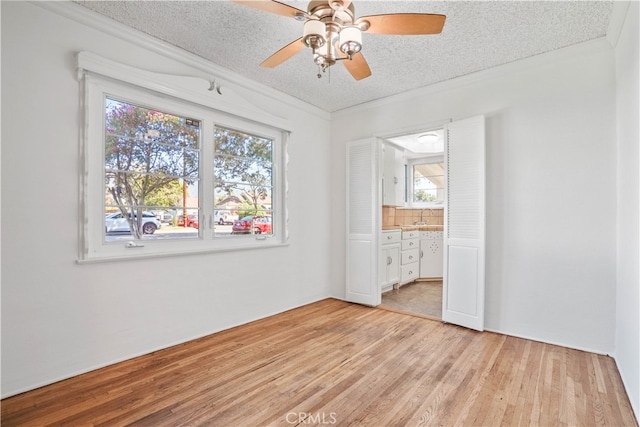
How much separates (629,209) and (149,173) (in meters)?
3.50

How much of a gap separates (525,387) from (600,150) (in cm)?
195

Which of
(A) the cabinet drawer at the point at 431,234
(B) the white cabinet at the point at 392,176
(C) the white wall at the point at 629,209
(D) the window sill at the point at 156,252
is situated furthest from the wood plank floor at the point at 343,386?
(A) the cabinet drawer at the point at 431,234

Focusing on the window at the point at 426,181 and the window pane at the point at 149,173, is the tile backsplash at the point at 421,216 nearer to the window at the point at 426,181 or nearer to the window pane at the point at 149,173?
the window at the point at 426,181

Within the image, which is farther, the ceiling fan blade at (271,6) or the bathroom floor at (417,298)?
the bathroom floor at (417,298)

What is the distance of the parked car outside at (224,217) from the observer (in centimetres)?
306

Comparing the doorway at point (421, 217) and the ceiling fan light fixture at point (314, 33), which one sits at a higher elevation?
the ceiling fan light fixture at point (314, 33)

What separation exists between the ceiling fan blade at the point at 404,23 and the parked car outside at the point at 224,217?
2101 mm

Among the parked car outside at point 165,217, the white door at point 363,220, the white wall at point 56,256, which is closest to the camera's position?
the white wall at point 56,256

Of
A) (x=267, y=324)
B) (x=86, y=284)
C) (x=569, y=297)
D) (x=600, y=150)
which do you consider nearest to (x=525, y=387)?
(x=569, y=297)

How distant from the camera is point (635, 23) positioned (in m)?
1.86

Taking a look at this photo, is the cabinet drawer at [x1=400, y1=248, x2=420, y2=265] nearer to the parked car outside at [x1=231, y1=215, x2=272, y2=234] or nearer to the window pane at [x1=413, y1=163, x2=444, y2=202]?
the window pane at [x1=413, y1=163, x2=444, y2=202]

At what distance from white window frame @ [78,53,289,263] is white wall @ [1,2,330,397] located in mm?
68

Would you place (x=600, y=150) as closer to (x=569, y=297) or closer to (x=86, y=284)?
(x=569, y=297)

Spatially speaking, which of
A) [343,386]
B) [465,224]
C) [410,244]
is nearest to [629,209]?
[465,224]
